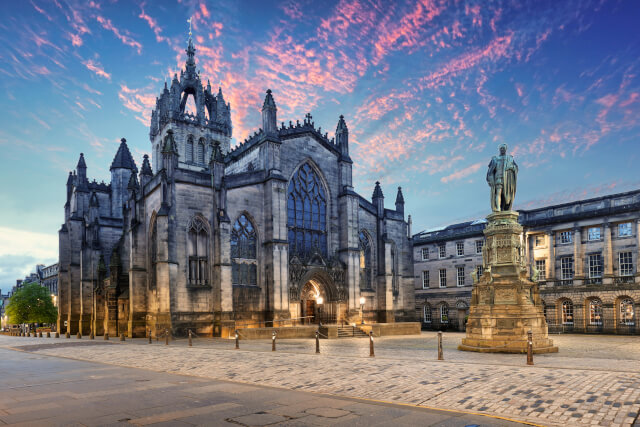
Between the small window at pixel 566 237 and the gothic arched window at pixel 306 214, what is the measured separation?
65.8 feet

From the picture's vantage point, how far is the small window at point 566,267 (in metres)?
40.6

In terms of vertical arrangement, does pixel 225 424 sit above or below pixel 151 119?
below

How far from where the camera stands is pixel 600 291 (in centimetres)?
3738

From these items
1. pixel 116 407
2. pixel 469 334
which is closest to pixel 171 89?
pixel 469 334

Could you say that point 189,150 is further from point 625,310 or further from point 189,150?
point 625,310

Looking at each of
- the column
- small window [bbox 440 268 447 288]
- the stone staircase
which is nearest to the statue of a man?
the stone staircase

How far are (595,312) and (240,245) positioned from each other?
28.0 m

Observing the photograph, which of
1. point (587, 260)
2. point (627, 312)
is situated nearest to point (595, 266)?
point (587, 260)

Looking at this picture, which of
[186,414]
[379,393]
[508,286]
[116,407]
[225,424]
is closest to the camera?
[225,424]

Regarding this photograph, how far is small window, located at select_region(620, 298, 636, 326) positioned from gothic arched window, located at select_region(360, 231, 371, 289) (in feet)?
63.5

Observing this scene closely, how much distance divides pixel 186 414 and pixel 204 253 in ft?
82.8

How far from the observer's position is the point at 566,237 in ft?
135

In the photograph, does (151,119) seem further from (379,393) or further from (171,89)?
(379,393)

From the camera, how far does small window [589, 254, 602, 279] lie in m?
38.8
